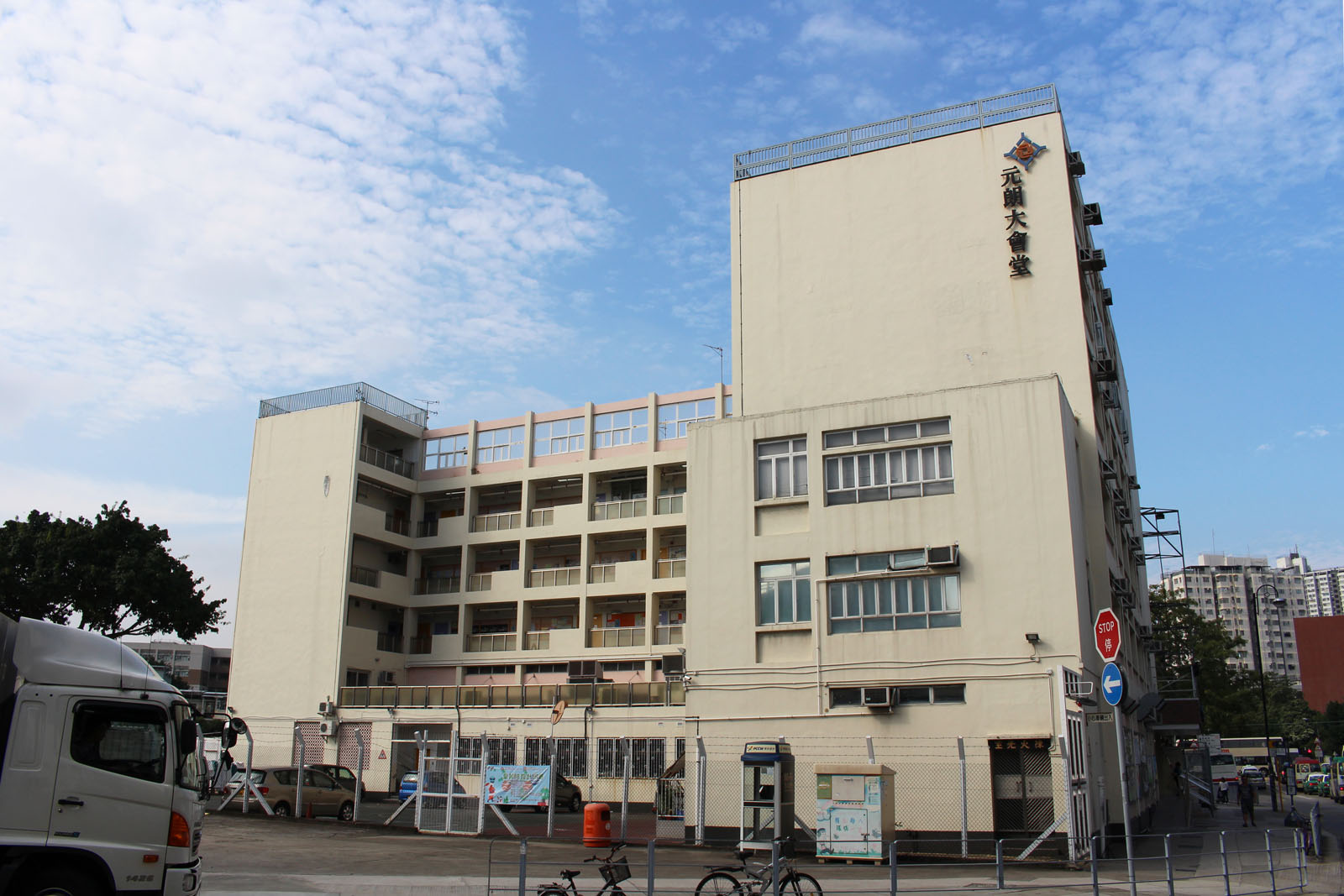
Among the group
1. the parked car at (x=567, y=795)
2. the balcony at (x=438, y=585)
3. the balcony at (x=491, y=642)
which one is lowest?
the parked car at (x=567, y=795)

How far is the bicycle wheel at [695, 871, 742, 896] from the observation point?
40.1 feet

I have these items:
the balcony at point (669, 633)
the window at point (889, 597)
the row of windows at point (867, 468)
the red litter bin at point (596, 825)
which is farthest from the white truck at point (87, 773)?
the balcony at point (669, 633)

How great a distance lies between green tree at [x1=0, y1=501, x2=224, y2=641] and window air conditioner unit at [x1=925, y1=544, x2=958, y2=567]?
106 feet

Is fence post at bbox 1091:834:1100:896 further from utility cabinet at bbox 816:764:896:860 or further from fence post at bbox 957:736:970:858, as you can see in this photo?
utility cabinet at bbox 816:764:896:860

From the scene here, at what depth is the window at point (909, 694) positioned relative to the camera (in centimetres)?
2438

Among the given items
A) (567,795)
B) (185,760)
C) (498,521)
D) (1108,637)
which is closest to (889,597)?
(1108,637)

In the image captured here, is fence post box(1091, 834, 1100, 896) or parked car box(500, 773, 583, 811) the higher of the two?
fence post box(1091, 834, 1100, 896)

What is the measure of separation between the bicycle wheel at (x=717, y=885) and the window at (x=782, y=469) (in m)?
Result: 15.2

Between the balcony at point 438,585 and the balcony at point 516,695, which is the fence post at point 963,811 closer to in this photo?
the balcony at point 516,695

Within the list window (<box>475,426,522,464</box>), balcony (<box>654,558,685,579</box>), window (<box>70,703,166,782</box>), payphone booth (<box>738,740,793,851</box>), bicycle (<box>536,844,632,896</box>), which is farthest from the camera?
window (<box>475,426,522,464</box>)

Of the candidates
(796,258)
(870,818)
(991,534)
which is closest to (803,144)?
(796,258)

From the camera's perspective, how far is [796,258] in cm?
3384

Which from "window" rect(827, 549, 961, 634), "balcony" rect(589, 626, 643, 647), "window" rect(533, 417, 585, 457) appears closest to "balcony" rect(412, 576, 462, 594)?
"window" rect(533, 417, 585, 457)

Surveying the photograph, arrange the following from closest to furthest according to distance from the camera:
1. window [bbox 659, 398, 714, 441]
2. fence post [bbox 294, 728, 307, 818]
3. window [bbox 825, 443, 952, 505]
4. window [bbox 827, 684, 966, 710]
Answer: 1. window [bbox 827, 684, 966, 710]
2. window [bbox 825, 443, 952, 505]
3. fence post [bbox 294, 728, 307, 818]
4. window [bbox 659, 398, 714, 441]
